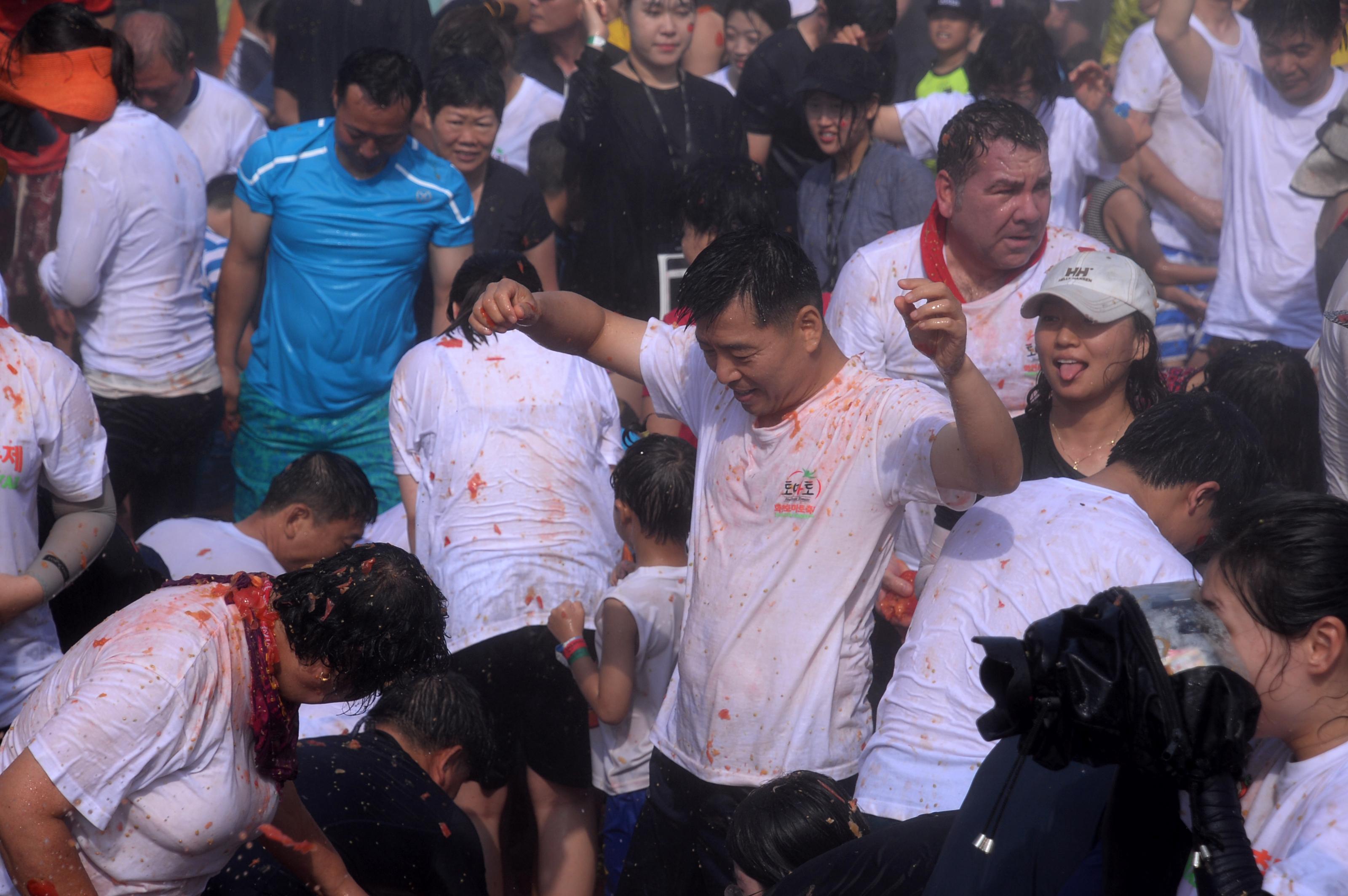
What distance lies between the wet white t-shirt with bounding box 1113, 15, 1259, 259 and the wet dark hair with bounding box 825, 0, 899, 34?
1239 mm

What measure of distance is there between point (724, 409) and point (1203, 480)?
1069 millimetres

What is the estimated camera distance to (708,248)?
114 inches

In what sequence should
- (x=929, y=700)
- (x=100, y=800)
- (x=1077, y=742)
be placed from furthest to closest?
(x=929, y=700) → (x=100, y=800) → (x=1077, y=742)

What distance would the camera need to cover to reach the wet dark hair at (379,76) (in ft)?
15.6

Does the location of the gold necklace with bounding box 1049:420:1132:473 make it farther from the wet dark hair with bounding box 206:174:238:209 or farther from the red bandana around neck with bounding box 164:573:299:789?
the wet dark hair with bounding box 206:174:238:209

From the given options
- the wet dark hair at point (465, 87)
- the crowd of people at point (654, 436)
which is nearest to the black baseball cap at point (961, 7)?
the crowd of people at point (654, 436)

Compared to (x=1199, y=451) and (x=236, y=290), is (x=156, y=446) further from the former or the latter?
(x=1199, y=451)

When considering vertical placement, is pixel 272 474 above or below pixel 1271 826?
below

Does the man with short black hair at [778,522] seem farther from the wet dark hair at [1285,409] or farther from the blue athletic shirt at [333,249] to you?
the blue athletic shirt at [333,249]

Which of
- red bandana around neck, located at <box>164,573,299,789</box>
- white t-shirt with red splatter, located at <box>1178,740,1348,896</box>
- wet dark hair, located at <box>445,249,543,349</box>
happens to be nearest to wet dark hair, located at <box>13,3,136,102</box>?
wet dark hair, located at <box>445,249,543,349</box>

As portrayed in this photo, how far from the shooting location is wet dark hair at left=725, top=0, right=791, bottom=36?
656 cm

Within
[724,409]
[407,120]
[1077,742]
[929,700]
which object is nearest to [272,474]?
[407,120]

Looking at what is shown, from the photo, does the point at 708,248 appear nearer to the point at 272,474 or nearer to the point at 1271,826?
the point at 1271,826

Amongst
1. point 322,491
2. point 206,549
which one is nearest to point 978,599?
point 322,491
